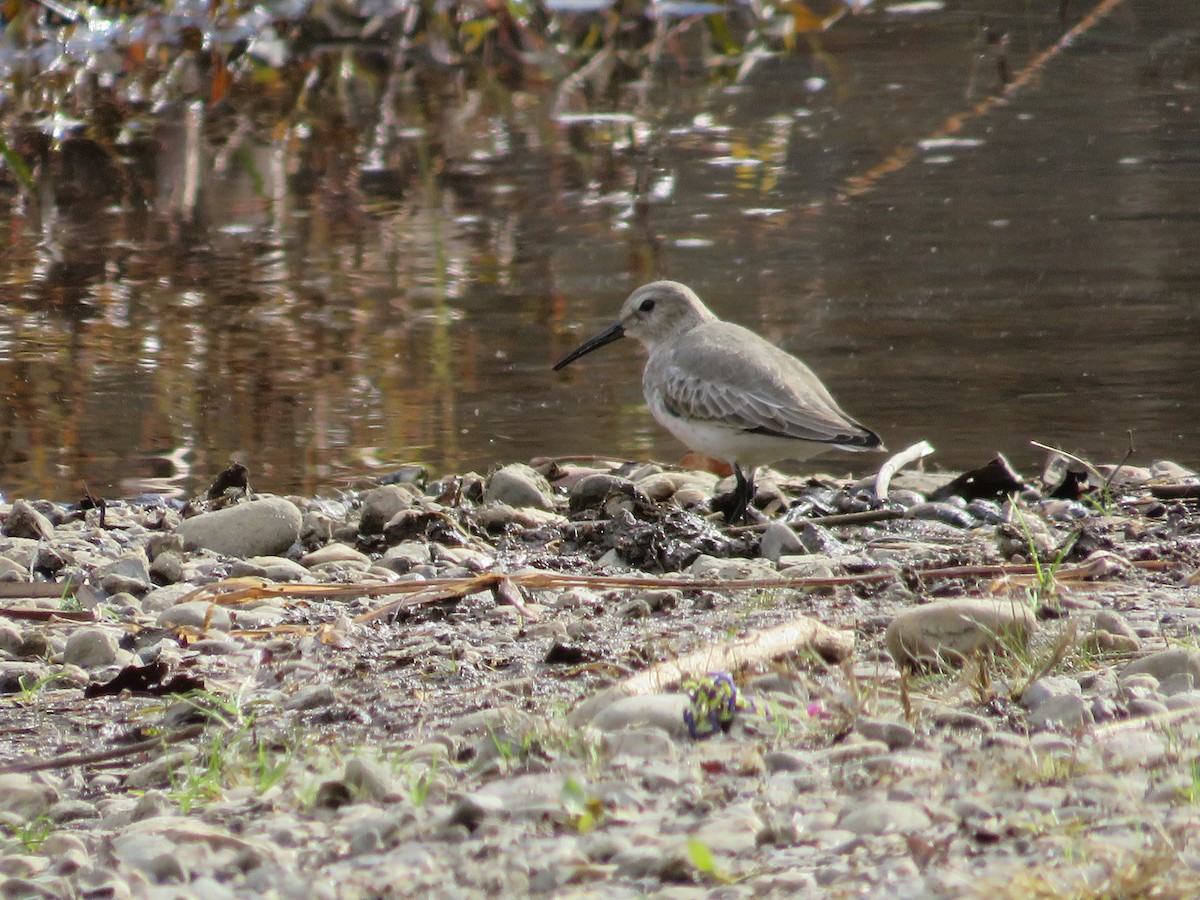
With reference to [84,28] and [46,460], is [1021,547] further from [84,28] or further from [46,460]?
[84,28]

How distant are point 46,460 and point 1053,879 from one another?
524cm

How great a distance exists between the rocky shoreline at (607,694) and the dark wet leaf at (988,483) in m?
0.01

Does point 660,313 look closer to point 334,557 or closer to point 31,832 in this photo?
point 334,557

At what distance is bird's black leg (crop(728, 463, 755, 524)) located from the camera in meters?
5.40

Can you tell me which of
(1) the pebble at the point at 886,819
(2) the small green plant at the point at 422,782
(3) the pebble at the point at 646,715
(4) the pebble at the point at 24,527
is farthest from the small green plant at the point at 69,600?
(1) the pebble at the point at 886,819

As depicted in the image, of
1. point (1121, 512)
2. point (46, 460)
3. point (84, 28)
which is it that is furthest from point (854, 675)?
point (84, 28)

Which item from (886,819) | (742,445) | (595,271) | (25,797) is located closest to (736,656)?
(886,819)

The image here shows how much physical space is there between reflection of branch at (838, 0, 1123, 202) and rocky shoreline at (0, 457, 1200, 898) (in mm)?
5240

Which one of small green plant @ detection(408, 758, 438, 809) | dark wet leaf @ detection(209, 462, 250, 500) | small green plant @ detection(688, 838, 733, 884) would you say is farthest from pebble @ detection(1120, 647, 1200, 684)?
dark wet leaf @ detection(209, 462, 250, 500)

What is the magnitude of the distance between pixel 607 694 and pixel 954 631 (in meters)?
0.74

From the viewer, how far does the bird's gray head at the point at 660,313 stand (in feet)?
22.7

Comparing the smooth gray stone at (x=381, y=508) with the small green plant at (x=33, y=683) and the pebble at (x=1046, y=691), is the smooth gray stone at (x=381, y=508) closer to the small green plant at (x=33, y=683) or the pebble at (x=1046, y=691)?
the small green plant at (x=33, y=683)

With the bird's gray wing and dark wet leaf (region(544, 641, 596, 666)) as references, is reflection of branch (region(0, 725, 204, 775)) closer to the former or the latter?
dark wet leaf (region(544, 641, 596, 666))

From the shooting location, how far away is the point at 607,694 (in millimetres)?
3254
